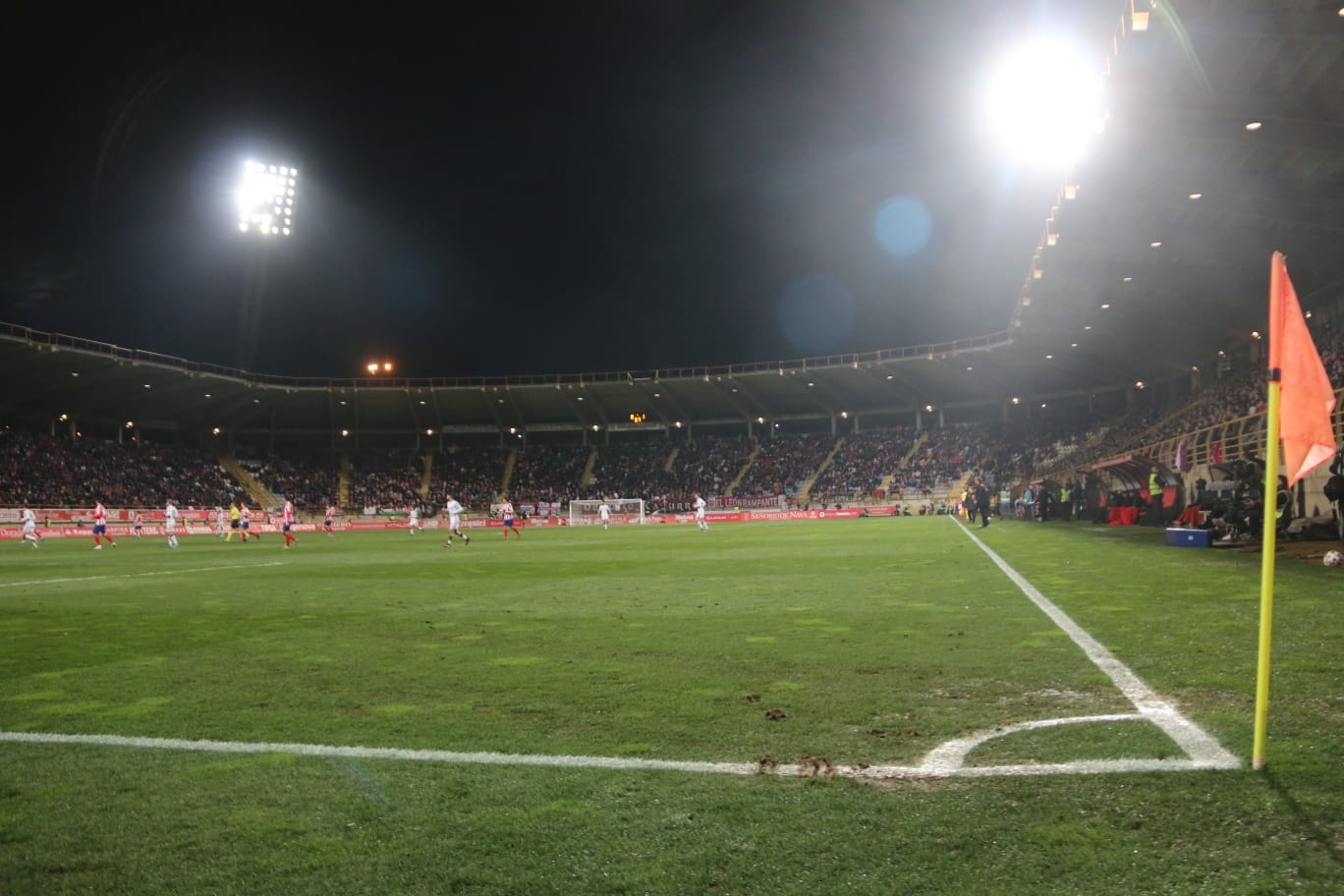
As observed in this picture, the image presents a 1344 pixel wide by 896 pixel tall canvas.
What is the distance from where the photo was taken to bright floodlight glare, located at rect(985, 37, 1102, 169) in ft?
66.3

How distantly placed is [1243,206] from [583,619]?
2358 cm

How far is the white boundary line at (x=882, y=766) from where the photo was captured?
140 inches

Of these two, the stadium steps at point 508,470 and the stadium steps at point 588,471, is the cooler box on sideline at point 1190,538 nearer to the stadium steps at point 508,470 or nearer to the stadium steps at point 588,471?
the stadium steps at point 588,471

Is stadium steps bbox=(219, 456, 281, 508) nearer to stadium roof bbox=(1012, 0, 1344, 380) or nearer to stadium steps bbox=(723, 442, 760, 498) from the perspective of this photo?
stadium steps bbox=(723, 442, 760, 498)

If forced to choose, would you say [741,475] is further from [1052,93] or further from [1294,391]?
[1294,391]

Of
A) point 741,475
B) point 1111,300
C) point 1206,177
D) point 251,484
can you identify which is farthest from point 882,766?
point 251,484

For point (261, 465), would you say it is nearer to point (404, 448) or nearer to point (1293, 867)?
point (404, 448)

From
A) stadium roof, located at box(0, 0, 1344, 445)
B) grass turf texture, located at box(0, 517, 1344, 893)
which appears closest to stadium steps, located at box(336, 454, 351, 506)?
stadium roof, located at box(0, 0, 1344, 445)

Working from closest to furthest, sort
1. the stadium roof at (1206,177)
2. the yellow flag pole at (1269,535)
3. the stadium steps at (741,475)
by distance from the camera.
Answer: the yellow flag pole at (1269,535) < the stadium roof at (1206,177) < the stadium steps at (741,475)

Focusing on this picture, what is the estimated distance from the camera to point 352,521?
5550cm

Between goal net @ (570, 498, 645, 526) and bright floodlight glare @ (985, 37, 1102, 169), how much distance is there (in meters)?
32.3

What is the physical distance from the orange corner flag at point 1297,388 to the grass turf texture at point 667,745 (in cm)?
133

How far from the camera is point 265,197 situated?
52.3 meters

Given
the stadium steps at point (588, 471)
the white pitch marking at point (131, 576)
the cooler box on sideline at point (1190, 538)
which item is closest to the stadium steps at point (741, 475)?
the stadium steps at point (588, 471)
